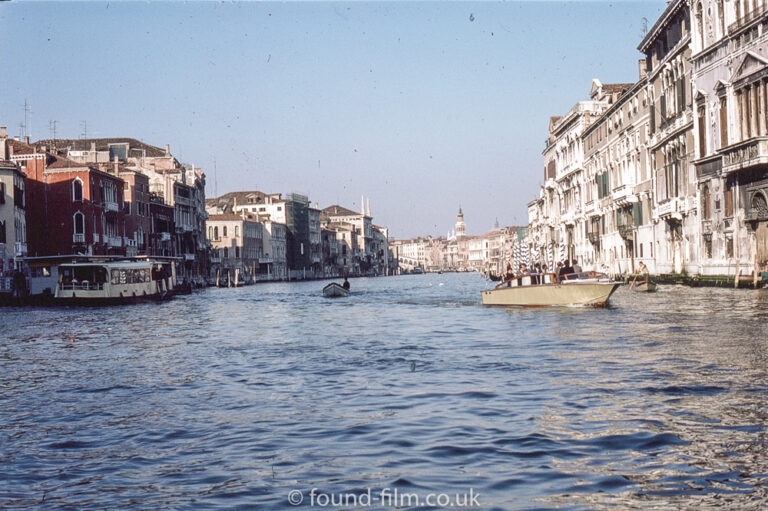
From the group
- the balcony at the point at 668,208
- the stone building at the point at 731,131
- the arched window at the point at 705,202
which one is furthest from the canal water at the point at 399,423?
the balcony at the point at 668,208

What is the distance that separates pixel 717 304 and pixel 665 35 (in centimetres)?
2303

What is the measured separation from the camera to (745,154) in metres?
29.8

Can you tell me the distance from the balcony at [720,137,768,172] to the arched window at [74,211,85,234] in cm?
3550

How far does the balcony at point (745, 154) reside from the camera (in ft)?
94.0

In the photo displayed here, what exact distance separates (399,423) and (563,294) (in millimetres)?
17552

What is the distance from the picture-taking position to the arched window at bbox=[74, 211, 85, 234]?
49.6 metres

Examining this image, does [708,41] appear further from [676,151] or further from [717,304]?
[717,304]

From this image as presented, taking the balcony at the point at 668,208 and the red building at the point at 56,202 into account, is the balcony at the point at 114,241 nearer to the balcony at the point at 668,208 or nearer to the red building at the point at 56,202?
the red building at the point at 56,202

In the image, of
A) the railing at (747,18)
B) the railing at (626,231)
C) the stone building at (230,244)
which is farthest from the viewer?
the stone building at (230,244)

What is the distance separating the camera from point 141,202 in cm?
6419

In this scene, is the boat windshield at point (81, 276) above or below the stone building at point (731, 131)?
below

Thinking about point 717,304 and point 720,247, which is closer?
point 717,304

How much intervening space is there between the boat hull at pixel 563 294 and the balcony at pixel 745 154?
27.2 ft

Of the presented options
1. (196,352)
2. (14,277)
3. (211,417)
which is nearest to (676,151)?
(196,352)
